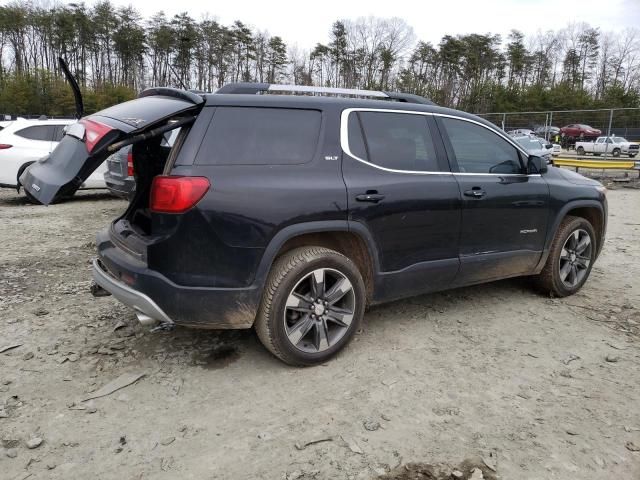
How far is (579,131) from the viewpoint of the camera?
1071 inches

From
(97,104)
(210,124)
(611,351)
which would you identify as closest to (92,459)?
(210,124)

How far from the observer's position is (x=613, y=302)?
15.8ft

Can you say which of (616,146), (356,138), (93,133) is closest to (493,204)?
(356,138)

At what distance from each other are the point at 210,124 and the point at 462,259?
2225mm

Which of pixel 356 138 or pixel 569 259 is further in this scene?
pixel 569 259

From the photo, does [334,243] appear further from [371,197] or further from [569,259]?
[569,259]

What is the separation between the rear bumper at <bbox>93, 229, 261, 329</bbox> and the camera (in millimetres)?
3023

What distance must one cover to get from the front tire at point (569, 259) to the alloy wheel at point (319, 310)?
235 cm

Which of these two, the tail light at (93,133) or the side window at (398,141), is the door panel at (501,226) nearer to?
the side window at (398,141)

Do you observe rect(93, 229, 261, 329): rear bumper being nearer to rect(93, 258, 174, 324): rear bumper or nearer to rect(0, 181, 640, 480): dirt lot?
rect(93, 258, 174, 324): rear bumper

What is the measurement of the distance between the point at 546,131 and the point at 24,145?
2575 centimetres

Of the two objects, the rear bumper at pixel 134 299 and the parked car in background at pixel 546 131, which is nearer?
the rear bumper at pixel 134 299

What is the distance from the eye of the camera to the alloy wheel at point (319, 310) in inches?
130

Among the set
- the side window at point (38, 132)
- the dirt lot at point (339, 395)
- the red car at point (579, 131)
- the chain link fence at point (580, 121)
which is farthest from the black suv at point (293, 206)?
the red car at point (579, 131)
